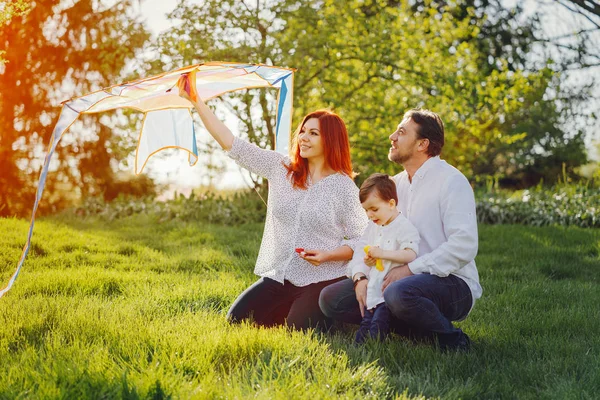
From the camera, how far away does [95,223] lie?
32.0 feet

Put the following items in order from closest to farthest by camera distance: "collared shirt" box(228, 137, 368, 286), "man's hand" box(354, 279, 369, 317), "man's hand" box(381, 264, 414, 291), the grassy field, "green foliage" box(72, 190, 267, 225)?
the grassy field < "man's hand" box(381, 264, 414, 291) < "man's hand" box(354, 279, 369, 317) < "collared shirt" box(228, 137, 368, 286) < "green foliage" box(72, 190, 267, 225)

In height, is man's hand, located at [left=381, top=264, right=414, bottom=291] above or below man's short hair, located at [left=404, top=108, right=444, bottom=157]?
below

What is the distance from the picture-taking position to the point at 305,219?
430cm

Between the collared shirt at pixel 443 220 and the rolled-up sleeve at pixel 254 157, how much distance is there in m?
0.98

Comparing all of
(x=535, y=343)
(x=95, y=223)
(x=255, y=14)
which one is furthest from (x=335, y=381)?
(x=255, y=14)

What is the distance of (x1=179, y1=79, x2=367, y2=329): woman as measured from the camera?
4270mm

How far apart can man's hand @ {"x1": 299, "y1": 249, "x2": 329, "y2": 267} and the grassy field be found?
497 millimetres

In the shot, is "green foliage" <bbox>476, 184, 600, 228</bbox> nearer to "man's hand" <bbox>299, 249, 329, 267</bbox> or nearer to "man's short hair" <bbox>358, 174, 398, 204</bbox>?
"man's hand" <bbox>299, 249, 329, 267</bbox>

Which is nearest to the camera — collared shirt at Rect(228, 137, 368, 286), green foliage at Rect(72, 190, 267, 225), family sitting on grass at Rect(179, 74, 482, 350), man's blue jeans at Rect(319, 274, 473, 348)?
man's blue jeans at Rect(319, 274, 473, 348)

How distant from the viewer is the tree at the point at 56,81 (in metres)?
11.1

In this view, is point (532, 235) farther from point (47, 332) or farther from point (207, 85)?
point (47, 332)

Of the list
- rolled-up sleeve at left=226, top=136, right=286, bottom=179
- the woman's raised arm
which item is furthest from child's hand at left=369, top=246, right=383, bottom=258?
the woman's raised arm

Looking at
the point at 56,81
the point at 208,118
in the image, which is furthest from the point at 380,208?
the point at 56,81

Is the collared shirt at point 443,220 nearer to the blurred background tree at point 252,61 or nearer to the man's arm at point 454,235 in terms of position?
the man's arm at point 454,235
